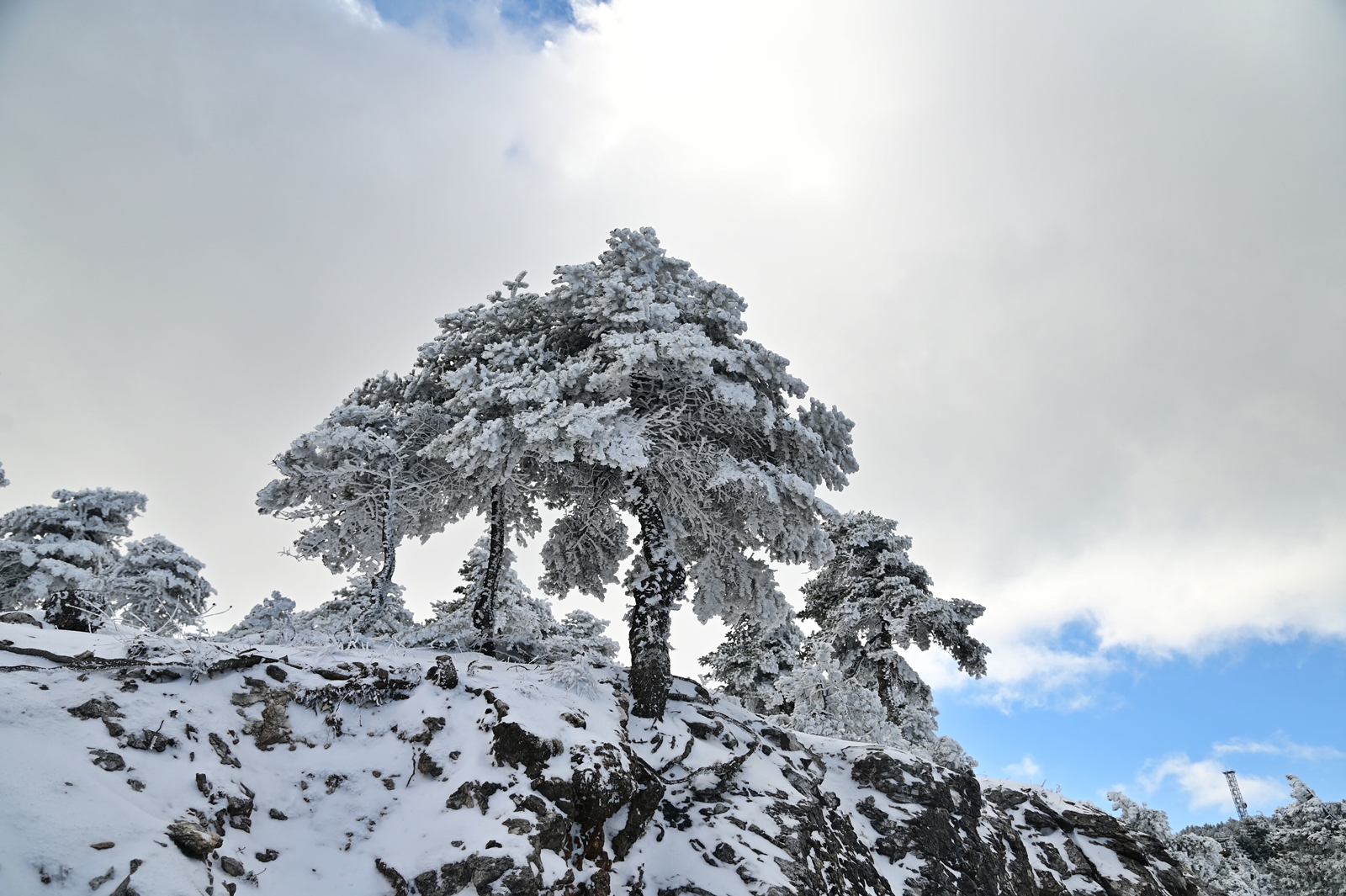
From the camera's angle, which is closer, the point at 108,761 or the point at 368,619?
the point at 108,761

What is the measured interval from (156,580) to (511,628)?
33.7 feet

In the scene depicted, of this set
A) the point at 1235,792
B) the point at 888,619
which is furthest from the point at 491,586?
the point at 1235,792

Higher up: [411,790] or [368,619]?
[368,619]

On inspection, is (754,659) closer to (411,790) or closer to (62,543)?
(411,790)

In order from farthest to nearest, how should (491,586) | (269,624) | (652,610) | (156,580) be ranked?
(156,580) < (491,586) < (652,610) < (269,624)

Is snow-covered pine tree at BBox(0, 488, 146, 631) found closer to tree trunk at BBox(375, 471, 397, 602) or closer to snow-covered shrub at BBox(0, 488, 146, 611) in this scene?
snow-covered shrub at BBox(0, 488, 146, 611)

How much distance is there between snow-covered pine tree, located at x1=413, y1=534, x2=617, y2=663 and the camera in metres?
10.9

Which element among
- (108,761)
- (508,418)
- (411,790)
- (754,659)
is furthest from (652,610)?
(754,659)

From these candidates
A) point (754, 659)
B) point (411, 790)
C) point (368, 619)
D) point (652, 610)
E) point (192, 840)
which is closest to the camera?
point (192, 840)

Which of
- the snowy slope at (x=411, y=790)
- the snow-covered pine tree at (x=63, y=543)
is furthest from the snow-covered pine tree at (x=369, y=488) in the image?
the snow-covered pine tree at (x=63, y=543)

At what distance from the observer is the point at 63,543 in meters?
18.9

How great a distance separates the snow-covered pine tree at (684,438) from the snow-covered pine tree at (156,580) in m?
12.5

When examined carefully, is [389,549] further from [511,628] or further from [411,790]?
[411,790]

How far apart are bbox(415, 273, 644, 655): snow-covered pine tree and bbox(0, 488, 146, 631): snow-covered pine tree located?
1247cm
